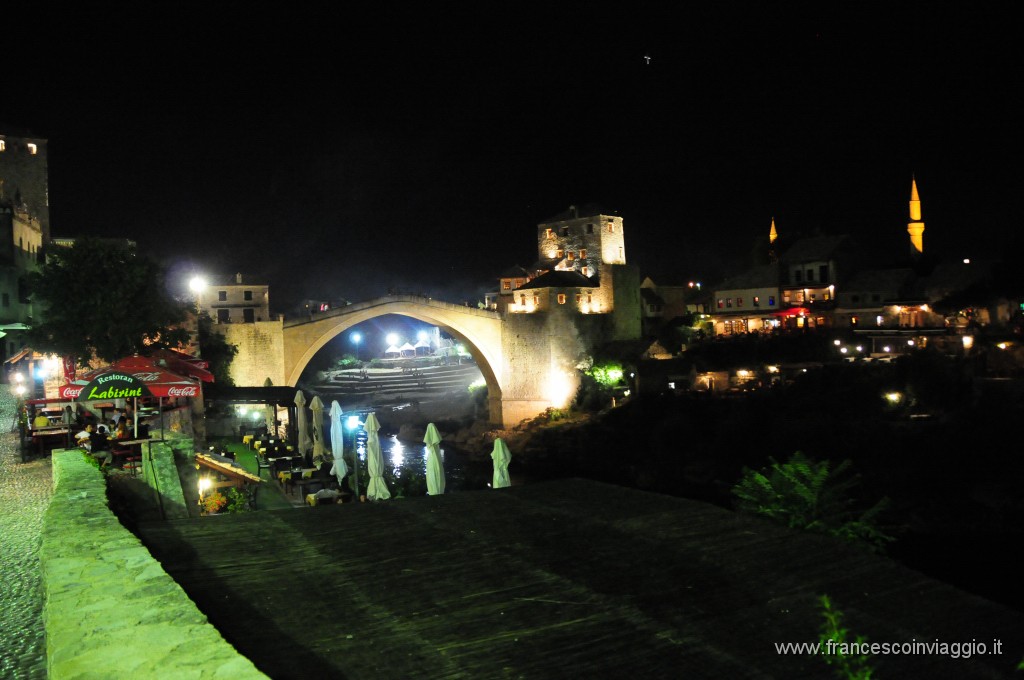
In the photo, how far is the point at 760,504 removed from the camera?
813 centimetres

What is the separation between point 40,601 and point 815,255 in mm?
40521

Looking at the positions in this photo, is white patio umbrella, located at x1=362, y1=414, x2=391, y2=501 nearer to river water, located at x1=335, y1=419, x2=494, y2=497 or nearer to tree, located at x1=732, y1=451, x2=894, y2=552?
tree, located at x1=732, y1=451, x2=894, y2=552

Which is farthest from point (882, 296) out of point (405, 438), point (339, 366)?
point (339, 366)

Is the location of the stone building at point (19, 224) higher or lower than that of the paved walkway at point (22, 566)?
higher

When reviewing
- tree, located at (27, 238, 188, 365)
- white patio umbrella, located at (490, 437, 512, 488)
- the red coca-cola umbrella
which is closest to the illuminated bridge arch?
tree, located at (27, 238, 188, 365)

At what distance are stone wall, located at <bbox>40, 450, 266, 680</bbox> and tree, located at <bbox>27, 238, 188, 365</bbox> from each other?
15.6 metres

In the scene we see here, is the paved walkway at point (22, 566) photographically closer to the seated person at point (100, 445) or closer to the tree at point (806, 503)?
the seated person at point (100, 445)

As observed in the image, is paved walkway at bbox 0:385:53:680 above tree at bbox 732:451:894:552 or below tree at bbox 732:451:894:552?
above

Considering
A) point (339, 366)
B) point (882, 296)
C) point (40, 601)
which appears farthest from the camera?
point (339, 366)

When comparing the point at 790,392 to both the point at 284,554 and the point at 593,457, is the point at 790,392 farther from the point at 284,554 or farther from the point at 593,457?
the point at 284,554

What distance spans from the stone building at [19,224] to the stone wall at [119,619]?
65.3ft

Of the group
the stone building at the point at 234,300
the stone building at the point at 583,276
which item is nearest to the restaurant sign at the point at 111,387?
the stone building at the point at 234,300

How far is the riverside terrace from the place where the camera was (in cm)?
384

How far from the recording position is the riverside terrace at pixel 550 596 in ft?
12.6
